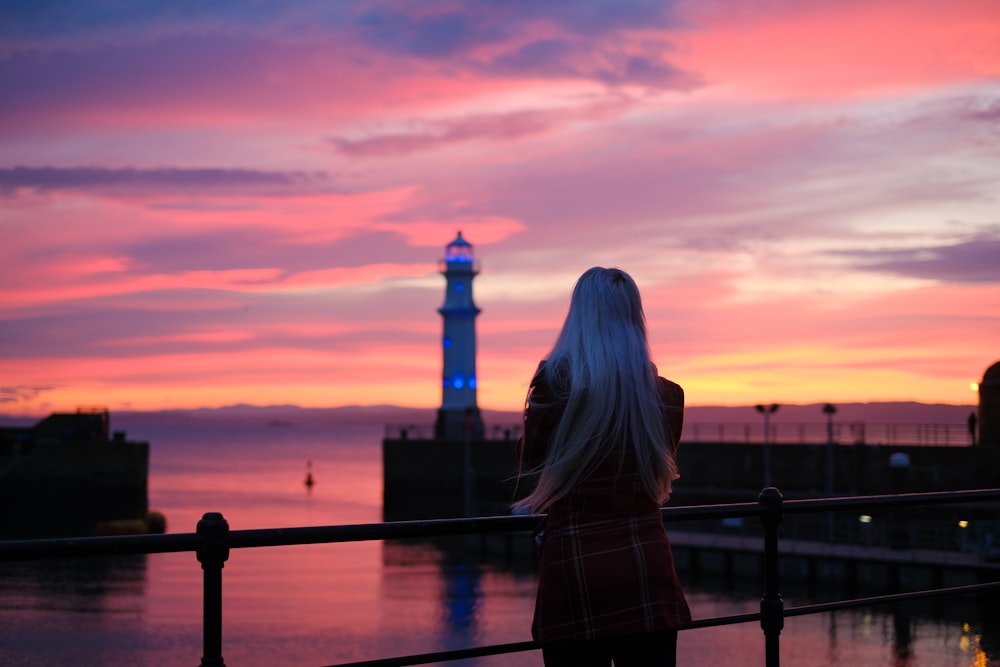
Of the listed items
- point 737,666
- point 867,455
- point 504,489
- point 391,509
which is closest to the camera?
point 737,666

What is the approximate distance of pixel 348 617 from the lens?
37.6m

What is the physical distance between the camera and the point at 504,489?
64.1 meters

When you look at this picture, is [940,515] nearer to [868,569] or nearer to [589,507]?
[868,569]

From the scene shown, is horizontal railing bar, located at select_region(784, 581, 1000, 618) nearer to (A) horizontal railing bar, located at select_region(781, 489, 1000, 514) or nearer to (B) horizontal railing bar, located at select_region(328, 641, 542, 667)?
(A) horizontal railing bar, located at select_region(781, 489, 1000, 514)

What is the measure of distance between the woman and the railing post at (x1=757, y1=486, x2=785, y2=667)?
1.38 meters

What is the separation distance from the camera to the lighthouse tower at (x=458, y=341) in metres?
70.8

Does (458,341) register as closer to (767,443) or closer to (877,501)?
(767,443)

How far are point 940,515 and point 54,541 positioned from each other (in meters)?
44.1

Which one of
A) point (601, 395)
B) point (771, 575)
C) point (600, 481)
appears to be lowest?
point (771, 575)

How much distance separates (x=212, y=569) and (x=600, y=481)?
3.78 feet

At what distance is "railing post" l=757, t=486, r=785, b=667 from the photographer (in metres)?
4.76

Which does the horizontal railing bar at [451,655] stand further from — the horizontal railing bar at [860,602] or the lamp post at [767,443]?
the lamp post at [767,443]

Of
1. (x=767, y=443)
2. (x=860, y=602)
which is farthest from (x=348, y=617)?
(x=860, y=602)

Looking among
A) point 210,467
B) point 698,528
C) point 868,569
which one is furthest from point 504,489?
point 210,467
